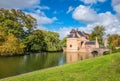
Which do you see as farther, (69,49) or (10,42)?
(69,49)

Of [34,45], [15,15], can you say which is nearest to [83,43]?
[34,45]

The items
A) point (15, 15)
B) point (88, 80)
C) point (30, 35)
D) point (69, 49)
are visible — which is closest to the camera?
point (88, 80)

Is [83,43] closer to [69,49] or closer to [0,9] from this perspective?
[69,49]

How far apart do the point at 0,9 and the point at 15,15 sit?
518cm

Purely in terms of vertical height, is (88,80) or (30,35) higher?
(30,35)

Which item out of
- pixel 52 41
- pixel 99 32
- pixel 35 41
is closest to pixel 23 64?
pixel 35 41

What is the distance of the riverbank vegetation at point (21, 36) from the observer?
43.8m

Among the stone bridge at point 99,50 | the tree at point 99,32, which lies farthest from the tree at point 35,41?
the tree at point 99,32

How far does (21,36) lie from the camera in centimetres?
5372

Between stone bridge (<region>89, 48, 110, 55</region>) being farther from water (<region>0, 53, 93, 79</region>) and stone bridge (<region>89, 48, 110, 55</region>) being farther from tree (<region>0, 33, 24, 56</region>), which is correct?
water (<region>0, 53, 93, 79</region>)

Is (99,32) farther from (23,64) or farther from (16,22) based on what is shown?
(23,64)

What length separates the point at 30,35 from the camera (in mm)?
55812

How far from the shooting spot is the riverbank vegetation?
43.8 m

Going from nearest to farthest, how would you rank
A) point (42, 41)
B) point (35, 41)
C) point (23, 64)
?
point (23, 64), point (35, 41), point (42, 41)
